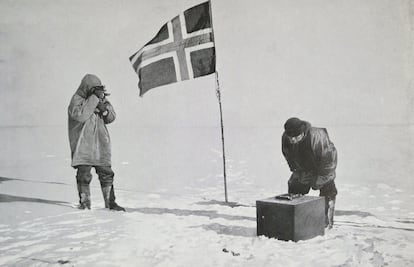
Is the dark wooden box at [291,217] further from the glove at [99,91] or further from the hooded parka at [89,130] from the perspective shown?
the glove at [99,91]

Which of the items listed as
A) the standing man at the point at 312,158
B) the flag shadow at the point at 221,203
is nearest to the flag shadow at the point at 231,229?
the flag shadow at the point at 221,203

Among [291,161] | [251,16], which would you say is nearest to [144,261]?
[291,161]

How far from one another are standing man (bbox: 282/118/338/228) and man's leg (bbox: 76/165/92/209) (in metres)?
1.22

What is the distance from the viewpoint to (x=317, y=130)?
2.39 meters

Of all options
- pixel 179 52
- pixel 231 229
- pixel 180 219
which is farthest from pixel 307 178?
pixel 179 52

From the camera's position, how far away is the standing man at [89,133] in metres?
2.64

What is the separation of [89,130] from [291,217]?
1.31 meters

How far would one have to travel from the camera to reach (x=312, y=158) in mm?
2387

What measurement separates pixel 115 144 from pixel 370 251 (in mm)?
1537

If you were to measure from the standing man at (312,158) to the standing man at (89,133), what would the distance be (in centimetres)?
109

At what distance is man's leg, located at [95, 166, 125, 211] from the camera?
2.59 meters

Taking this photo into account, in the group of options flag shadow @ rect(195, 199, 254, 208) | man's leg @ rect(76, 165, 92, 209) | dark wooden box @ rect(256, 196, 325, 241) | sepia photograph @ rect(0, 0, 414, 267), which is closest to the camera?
dark wooden box @ rect(256, 196, 325, 241)

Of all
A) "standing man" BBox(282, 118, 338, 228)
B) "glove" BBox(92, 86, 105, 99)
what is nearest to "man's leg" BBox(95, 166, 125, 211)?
"glove" BBox(92, 86, 105, 99)

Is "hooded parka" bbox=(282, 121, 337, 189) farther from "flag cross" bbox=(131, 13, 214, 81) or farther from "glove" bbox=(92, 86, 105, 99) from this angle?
"glove" bbox=(92, 86, 105, 99)
